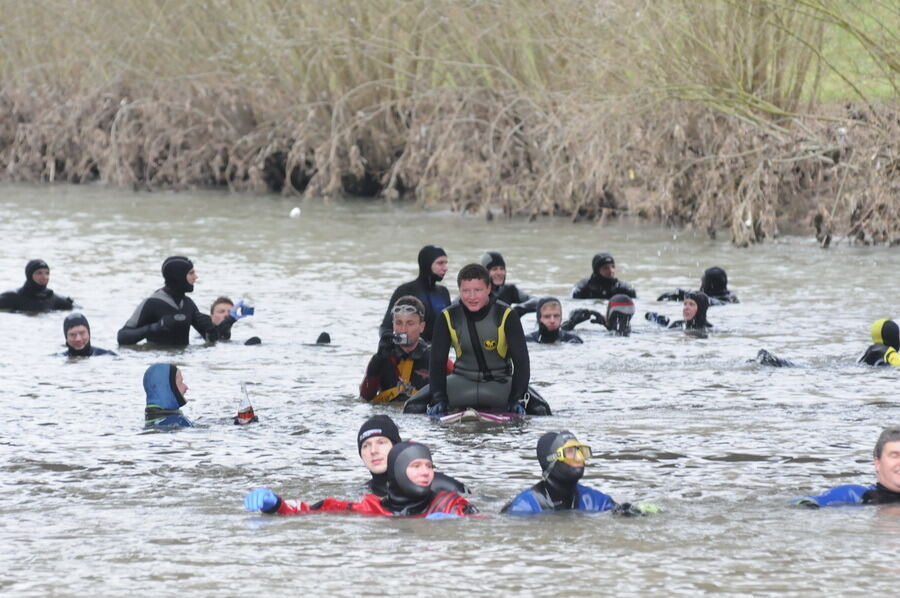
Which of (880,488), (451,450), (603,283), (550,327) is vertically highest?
(603,283)

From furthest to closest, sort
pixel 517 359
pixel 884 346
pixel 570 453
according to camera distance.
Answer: pixel 884 346 < pixel 517 359 < pixel 570 453

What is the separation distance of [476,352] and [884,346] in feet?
13.9

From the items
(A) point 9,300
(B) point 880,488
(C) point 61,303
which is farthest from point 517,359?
(A) point 9,300

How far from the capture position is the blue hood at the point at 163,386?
12172 millimetres

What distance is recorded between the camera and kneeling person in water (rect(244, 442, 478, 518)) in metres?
8.99

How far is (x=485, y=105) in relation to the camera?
31.3 meters

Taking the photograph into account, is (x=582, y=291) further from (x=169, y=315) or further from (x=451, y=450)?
(x=451, y=450)

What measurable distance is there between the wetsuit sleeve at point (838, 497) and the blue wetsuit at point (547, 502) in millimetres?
1090

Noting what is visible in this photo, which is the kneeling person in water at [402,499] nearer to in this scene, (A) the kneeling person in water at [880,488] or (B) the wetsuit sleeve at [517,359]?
(A) the kneeling person in water at [880,488]

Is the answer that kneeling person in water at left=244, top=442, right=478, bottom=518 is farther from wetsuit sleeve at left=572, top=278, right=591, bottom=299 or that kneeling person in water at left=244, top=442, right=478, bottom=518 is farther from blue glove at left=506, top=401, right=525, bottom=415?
wetsuit sleeve at left=572, top=278, right=591, bottom=299

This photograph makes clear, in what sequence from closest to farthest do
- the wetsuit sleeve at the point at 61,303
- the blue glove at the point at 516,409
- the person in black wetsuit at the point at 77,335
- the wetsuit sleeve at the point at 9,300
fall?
the blue glove at the point at 516,409, the person in black wetsuit at the point at 77,335, the wetsuit sleeve at the point at 61,303, the wetsuit sleeve at the point at 9,300

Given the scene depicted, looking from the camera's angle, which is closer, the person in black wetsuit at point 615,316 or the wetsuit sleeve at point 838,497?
the wetsuit sleeve at point 838,497

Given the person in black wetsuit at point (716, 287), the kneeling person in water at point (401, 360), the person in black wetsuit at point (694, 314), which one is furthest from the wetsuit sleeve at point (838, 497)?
the person in black wetsuit at point (716, 287)

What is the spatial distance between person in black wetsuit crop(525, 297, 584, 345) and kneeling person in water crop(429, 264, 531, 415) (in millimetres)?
3648
